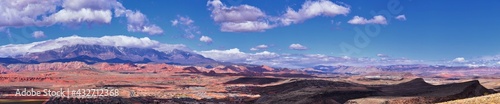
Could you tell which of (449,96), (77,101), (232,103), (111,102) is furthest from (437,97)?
(77,101)

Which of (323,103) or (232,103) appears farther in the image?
(232,103)

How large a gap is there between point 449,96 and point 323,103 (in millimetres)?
21474

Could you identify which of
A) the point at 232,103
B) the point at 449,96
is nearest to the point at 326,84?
the point at 232,103

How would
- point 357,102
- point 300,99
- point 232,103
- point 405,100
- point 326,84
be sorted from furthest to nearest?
point 326,84 → point 232,103 → point 300,99 → point 357,102 → point 405,100

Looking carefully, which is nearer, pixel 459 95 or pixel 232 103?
pixel 459 95

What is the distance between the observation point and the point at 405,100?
75500 millimetres

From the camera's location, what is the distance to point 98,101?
361 ft

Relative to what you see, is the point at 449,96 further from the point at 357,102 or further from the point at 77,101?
the point at 77,101

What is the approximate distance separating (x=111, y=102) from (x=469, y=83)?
7298 cm

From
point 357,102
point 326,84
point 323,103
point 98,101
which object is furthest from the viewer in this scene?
point 326,84

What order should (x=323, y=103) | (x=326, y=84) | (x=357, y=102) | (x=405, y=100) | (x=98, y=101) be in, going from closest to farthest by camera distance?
1. (x=405, y=100)
2. (x=357, y=102)
3. (x=323, y=103)
4. (x=98, y=101)
5. (x=326, y=84)

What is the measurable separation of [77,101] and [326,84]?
93698mm

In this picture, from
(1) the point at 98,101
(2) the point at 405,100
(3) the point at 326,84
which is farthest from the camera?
(3) the point at 326,84

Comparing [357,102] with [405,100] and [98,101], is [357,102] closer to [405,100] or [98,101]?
[405,100]
